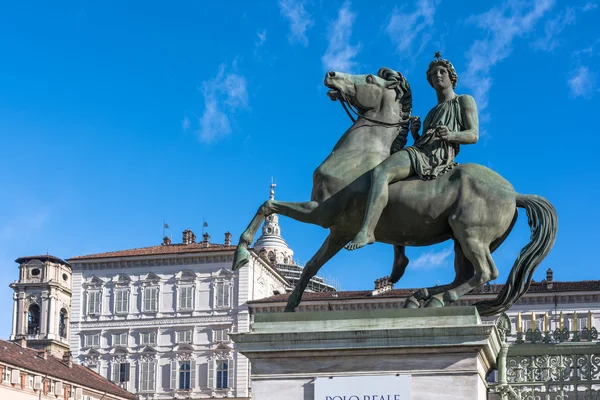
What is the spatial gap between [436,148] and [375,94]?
0.94m

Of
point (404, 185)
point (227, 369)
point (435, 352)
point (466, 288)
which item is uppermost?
point (227, 369)

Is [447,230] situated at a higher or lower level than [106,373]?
lower

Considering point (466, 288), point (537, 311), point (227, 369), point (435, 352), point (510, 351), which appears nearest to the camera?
point (435, 352)

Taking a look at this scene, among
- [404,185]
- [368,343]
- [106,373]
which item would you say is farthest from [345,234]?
[106,373]

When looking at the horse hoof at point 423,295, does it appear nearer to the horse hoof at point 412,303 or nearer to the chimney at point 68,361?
the horse hoof at point 412,303

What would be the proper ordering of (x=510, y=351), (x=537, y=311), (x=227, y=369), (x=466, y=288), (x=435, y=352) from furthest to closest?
(x=227, y=369) → (x=537, y=311) → (x=510, y=351) → (x=466, y=288) → (x=435, y=352)

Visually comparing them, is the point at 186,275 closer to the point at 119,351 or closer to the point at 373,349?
the point at 119,351

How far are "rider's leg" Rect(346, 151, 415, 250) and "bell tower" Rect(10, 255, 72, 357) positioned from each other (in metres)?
107

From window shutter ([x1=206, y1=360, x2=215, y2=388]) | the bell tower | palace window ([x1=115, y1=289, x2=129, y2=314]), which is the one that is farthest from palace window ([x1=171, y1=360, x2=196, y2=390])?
the bell tower

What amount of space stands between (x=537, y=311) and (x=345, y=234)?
58.5 meters

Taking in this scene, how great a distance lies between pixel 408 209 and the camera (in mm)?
10273

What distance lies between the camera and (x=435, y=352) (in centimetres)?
940

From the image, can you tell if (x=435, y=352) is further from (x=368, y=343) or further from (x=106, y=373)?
(x=106, y=373)

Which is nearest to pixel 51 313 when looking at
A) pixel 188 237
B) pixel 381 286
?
pixel 188 237
